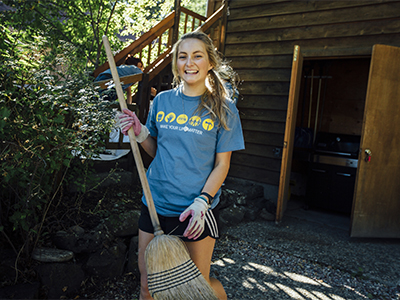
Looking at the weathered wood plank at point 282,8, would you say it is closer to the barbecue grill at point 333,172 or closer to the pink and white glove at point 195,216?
the barbecue grill at point 333,172

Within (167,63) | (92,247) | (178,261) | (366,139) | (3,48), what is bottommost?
(92,247)

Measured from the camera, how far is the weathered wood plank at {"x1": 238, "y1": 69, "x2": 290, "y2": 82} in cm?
540

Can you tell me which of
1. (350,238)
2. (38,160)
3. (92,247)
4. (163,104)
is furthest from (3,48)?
(350,238)

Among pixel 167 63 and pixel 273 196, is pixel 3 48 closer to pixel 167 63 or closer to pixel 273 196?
pixel 167 63

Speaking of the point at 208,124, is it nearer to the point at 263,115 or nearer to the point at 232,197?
the point at 232,197

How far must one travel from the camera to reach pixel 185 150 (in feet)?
5.62

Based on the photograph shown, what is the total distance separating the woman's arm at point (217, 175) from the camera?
169 centimetres

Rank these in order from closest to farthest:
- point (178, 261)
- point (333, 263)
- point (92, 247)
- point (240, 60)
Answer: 1. point (178, 261)
2. point (92, 247)
3. point (333, 263)
4. point (240, 60)

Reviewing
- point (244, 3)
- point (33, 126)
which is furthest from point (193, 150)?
point (244, 3)

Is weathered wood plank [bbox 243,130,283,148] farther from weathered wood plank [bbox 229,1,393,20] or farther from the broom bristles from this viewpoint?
the broom bristles

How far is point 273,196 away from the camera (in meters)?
5.50

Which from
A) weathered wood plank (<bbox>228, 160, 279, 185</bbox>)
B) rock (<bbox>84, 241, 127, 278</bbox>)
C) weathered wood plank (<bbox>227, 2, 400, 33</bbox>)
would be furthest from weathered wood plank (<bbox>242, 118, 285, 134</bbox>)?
rock (<bbox>84, 241, 127, 278</bbox>)

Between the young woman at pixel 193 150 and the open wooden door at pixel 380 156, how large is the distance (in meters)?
3.24

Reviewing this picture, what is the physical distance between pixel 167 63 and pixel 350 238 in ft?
11.6
